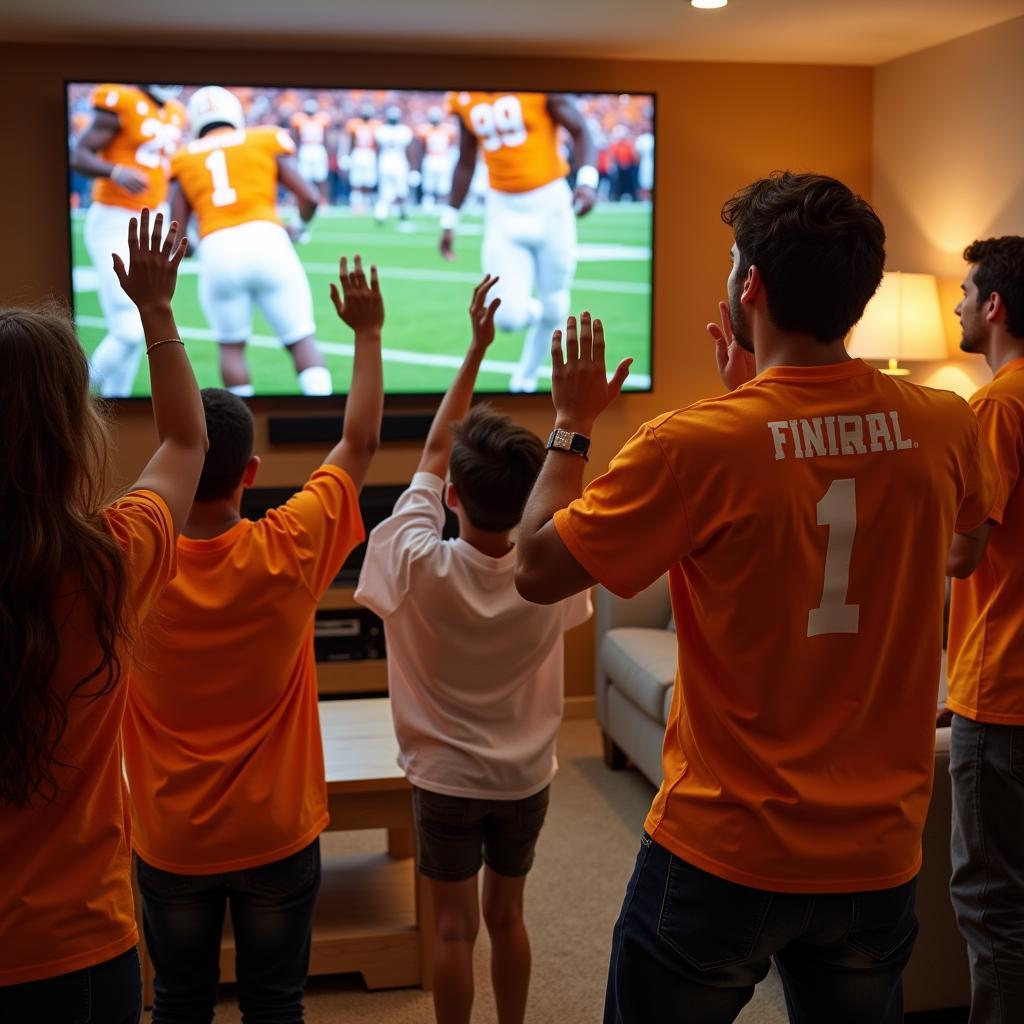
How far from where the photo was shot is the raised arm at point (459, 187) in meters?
4.91

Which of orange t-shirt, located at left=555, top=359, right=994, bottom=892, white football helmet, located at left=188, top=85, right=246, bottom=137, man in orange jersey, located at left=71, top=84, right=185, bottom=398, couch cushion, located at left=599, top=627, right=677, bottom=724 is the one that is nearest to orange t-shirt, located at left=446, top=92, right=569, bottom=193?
white football helmet, located at left=188, top=85, right=246, bottom=137

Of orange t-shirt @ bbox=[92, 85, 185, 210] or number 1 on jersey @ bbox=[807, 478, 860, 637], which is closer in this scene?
number 1 on jersey @ bbox=[807, 478, 860, 637]

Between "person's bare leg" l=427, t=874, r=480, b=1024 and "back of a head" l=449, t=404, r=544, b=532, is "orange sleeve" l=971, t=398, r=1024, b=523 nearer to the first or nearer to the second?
"back of a head" l=449, t=404, r=544, b=532

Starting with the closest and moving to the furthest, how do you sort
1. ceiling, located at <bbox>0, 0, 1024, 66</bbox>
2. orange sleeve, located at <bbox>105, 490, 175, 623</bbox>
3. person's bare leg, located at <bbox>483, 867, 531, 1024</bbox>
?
orange sleeve, located at <bbox>105, 490, 175, 623</bbox>
person's bare leg, located at <bbox>483, 867, 531, 1024</bbox>
ceiling, located at <bbox>0, 0, 1024, 66</bbox>

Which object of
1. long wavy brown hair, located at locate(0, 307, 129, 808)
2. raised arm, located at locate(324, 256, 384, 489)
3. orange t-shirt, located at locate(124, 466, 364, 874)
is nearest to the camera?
long wavy brown hair, located at locate(0, 307, 129, 808)

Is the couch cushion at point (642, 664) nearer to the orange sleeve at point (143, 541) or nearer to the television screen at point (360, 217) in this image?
A: the television screen at point (360, 217)

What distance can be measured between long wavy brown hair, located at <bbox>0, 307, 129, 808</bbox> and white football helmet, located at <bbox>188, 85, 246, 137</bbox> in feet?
12.1

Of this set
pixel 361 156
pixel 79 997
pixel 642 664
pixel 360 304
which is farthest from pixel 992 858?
pixel 361 156

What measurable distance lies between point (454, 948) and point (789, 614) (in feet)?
4.12

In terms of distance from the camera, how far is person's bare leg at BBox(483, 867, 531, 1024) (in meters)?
2.35

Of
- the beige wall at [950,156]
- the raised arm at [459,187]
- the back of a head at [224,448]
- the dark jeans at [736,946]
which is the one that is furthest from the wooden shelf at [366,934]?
the beige wall at [950,156]

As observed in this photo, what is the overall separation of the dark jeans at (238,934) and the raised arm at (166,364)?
0.74m

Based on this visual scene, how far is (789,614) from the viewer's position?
53.1 inches

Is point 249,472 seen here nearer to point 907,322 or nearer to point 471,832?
point 471,832
